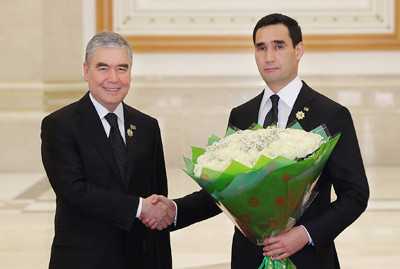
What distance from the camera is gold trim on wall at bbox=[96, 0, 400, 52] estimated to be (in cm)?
973

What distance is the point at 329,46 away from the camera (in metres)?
9.77

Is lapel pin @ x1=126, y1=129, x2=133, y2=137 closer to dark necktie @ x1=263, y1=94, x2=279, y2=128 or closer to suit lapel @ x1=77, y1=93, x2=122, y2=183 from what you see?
suit lapel @ x1=77, y1=93, x2=122, y2=183

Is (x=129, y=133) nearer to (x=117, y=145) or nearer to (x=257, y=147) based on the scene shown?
(x=117, y=145)

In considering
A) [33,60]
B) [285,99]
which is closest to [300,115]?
[285,99]

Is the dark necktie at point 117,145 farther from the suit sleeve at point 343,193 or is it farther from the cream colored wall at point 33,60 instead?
the cream colored wall at point 33,60

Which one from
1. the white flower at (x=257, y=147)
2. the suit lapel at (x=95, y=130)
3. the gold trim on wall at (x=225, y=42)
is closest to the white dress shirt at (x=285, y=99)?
the white flower at (x=257, y=147)

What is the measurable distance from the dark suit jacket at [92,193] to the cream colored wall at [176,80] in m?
6.23

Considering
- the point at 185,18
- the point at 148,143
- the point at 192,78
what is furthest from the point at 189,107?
the point at 148,143

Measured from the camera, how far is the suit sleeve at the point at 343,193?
2.92 m

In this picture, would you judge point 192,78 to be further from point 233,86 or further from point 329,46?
point 329,46

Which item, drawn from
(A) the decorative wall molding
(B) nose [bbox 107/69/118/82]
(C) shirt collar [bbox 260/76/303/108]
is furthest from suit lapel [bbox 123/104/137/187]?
(A) the decorative wall molding

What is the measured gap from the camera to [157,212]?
3248 mm

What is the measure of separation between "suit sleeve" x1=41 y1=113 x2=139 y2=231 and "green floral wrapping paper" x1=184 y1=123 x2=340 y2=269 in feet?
1.70

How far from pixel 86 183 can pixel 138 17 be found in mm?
6888
